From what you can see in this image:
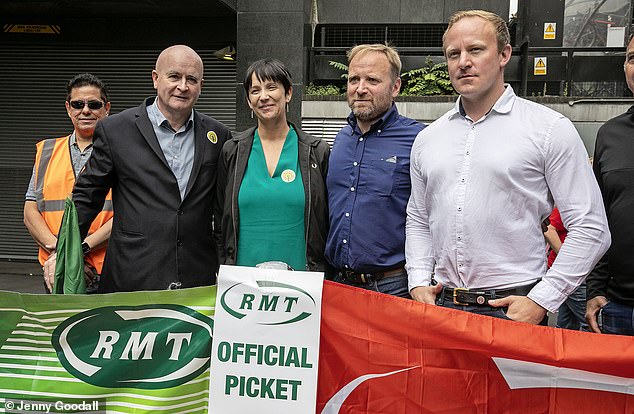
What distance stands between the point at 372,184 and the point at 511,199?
0.92 m

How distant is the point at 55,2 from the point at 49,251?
856cm

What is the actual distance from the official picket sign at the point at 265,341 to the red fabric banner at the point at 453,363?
0.08 metres

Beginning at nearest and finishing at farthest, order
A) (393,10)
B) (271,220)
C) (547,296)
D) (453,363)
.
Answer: (547,296) < (453,363) < (271,220) < (393,10)

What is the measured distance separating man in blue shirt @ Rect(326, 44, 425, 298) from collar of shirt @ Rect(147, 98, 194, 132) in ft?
3.21

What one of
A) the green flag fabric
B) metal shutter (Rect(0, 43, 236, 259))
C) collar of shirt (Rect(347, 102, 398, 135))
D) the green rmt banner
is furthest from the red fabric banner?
metal shutter (Rect(0, 43, 236, 259))

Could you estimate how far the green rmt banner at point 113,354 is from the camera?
3.12 metres

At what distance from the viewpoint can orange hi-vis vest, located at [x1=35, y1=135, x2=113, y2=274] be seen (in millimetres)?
4447

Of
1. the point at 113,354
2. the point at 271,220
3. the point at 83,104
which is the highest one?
the point at 83,104

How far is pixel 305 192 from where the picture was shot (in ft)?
12.4

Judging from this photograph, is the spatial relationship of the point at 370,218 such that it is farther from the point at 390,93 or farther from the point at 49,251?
the point at 49,251

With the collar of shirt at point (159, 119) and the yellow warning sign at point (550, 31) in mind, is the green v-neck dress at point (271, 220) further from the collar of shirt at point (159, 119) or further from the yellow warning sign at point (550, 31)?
the yellow warning sign at point (550, 31)

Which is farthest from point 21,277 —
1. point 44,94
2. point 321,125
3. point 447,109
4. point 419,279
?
point 419,279

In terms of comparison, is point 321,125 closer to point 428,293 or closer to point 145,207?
point 145,207

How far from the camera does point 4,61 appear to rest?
12.6 metres
